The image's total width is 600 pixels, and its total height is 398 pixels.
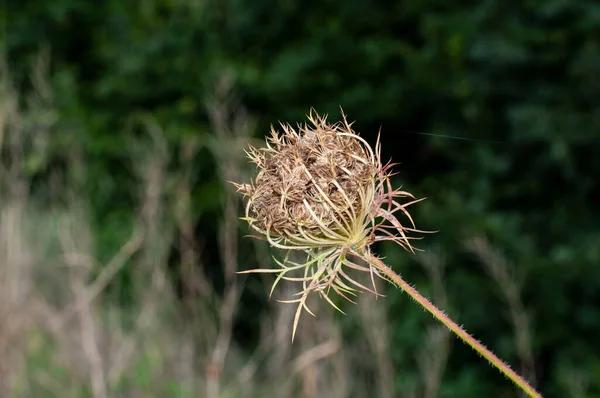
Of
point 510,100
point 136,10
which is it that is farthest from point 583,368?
point 136,10

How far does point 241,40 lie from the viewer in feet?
17.6

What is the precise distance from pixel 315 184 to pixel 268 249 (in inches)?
117

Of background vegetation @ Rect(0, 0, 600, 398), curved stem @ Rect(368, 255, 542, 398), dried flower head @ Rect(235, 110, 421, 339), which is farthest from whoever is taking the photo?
background vegetation @ Rect(0, 0, 600, 398)

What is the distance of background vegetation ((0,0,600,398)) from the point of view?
316cm

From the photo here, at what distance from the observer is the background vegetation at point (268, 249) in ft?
10.4

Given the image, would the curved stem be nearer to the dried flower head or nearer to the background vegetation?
the dried flower head

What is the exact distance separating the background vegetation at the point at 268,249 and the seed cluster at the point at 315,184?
131 cm

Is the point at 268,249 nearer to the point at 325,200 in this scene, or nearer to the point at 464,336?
the point at 325,200

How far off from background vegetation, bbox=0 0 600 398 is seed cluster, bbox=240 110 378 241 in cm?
131

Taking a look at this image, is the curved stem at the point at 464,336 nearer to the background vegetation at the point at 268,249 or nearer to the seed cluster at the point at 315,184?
the seed cluster at the point at 315,184

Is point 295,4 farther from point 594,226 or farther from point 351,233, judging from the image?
point 351,233

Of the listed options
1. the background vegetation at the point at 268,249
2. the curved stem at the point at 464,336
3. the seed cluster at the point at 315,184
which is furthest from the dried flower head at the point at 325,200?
the background vegetation at the point at 268,249

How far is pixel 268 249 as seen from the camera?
153 inches

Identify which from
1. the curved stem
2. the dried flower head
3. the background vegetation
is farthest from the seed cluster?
the background vegetation
